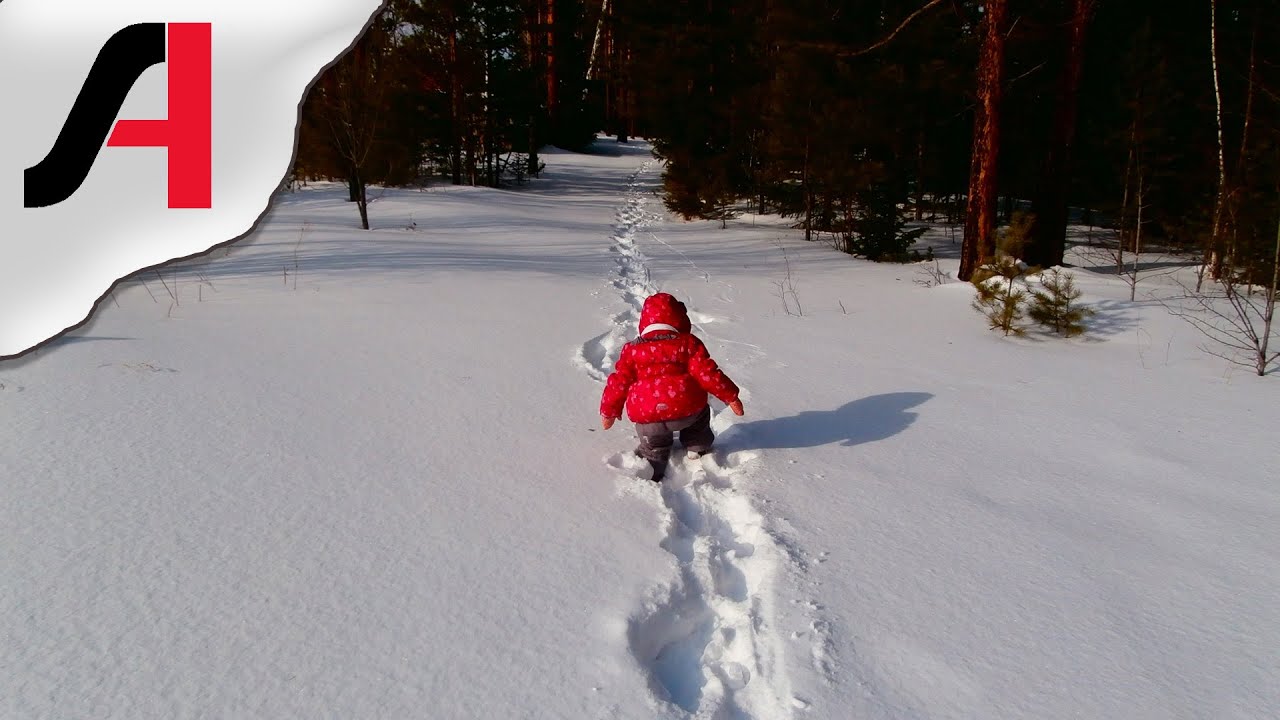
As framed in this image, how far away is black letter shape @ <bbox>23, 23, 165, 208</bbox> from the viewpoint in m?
1.21

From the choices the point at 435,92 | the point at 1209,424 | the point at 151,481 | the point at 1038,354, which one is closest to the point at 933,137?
the point at 1038,354

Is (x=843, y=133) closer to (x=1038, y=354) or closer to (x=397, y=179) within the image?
(x=1038, y=354)

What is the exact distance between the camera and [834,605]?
232 cm

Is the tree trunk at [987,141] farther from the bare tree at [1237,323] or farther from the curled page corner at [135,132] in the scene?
the curled page corner at [135,132]

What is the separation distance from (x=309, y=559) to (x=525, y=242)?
870 cm

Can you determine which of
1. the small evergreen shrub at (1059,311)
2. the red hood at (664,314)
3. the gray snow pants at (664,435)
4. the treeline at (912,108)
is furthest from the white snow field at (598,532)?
Answer: the treeline at (912,108)

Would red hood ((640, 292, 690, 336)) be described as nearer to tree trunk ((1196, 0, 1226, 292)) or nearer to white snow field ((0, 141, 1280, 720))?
white snow field ((0, 141, 1280, 720))

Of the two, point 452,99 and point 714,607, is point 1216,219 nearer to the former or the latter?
point 714,607

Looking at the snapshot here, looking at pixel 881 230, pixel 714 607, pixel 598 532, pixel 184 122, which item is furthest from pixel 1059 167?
pixel 184 122

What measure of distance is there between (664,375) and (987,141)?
5.93m

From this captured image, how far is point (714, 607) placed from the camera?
7.76ft

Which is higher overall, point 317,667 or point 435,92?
point 435,92

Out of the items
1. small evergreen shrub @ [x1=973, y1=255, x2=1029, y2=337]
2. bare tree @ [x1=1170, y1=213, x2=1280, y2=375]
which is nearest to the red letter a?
bare tree @ [x1=1170, y1=213, x2=1280, y2=375]

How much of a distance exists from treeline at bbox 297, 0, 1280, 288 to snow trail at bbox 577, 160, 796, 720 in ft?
14.5
